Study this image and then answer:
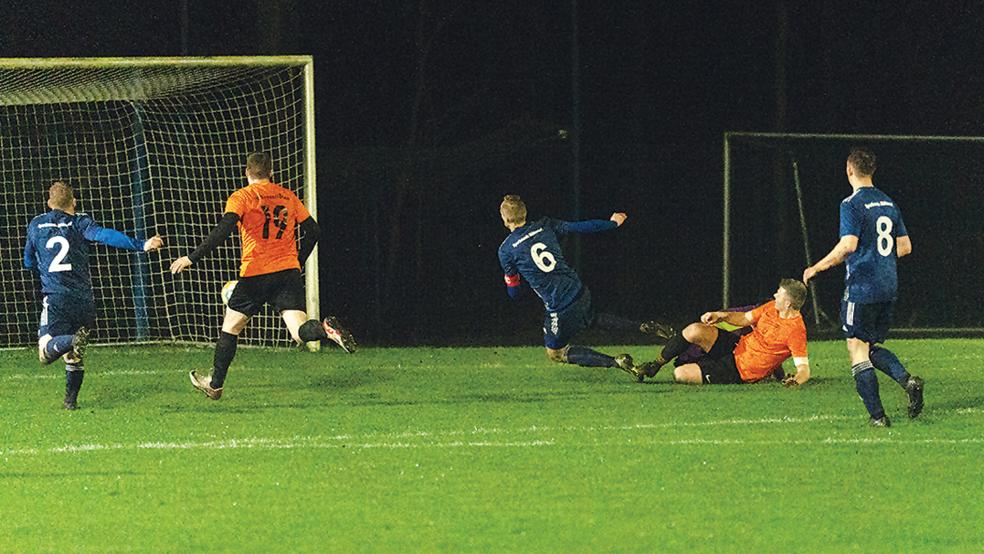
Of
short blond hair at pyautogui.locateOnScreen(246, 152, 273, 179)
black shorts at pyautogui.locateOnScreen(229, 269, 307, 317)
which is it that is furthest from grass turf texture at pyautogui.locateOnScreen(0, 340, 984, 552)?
short blond hair at pyautogui.locateOnScreen(246, 152, 273, 179)

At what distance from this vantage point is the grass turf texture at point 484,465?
671cm

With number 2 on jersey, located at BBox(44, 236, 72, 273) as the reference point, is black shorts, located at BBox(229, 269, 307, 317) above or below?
below

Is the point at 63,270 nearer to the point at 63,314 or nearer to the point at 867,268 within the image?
the point at 63,314

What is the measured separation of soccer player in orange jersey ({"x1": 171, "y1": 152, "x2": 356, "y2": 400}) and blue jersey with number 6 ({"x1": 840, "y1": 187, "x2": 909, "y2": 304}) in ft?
11.6

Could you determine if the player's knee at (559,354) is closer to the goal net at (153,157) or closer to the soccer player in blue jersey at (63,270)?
the soccer player in blue jersey at (63,270)

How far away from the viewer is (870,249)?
9.47m

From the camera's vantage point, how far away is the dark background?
73.3 ft

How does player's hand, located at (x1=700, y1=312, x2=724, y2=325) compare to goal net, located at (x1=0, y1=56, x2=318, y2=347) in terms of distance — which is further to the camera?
goal net, located at (x1=0, y1=56, x2=318, y2=347)

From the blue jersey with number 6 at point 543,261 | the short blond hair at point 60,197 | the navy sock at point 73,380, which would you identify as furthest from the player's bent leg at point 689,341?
the short blond hair at point 60,197

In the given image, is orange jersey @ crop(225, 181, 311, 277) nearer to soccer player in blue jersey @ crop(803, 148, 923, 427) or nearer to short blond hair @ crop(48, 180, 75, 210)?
short blond hair @ crop(48, 180, 75, 210)

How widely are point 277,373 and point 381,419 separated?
10.5 feet

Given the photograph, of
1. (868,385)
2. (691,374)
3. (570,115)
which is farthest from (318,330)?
(570,115)

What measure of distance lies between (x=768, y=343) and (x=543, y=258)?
1857mm

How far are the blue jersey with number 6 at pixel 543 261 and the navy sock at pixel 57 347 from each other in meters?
3.36
